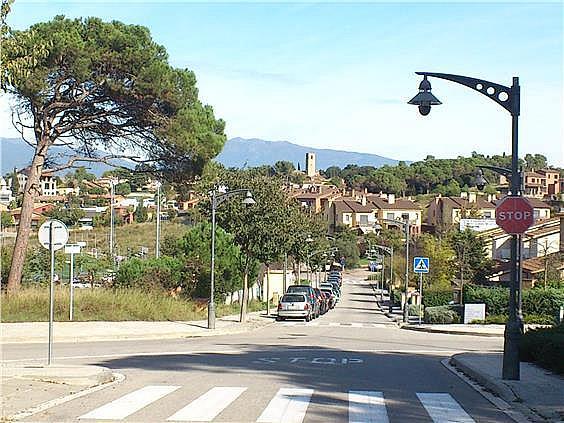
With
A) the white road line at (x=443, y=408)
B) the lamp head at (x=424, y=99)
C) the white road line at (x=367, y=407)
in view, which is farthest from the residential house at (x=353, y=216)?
the white road line at (x=367, y=407)

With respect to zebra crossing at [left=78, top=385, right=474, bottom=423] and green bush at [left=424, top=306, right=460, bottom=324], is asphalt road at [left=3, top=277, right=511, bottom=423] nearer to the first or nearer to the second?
zebra crossing at [left=78, top=385, right=474, bottom=423]

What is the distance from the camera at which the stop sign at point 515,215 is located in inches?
608

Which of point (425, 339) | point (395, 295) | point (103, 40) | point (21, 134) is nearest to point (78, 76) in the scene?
point (103, 40)

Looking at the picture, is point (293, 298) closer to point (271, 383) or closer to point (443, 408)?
point (271, 383)

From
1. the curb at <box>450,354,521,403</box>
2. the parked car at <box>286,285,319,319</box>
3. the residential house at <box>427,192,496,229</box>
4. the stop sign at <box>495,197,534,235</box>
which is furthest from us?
the residential house at <box>427,192,496,229</box>

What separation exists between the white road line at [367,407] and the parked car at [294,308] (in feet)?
107

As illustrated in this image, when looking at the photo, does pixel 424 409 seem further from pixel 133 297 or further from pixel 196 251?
pixel 196 251

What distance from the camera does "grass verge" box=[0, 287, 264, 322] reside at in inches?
1315

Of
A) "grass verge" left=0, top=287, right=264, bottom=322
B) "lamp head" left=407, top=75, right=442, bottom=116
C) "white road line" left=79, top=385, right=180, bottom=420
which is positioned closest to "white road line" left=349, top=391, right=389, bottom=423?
"white road line" left=79, top=385, right=180, bottom=420

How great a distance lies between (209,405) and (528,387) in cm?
592

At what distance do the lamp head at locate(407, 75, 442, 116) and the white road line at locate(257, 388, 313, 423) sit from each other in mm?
5740

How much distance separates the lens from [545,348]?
1856cm

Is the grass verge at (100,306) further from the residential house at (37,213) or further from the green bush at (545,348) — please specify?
the residential house at (37,213)

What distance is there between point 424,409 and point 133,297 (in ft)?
85.7
